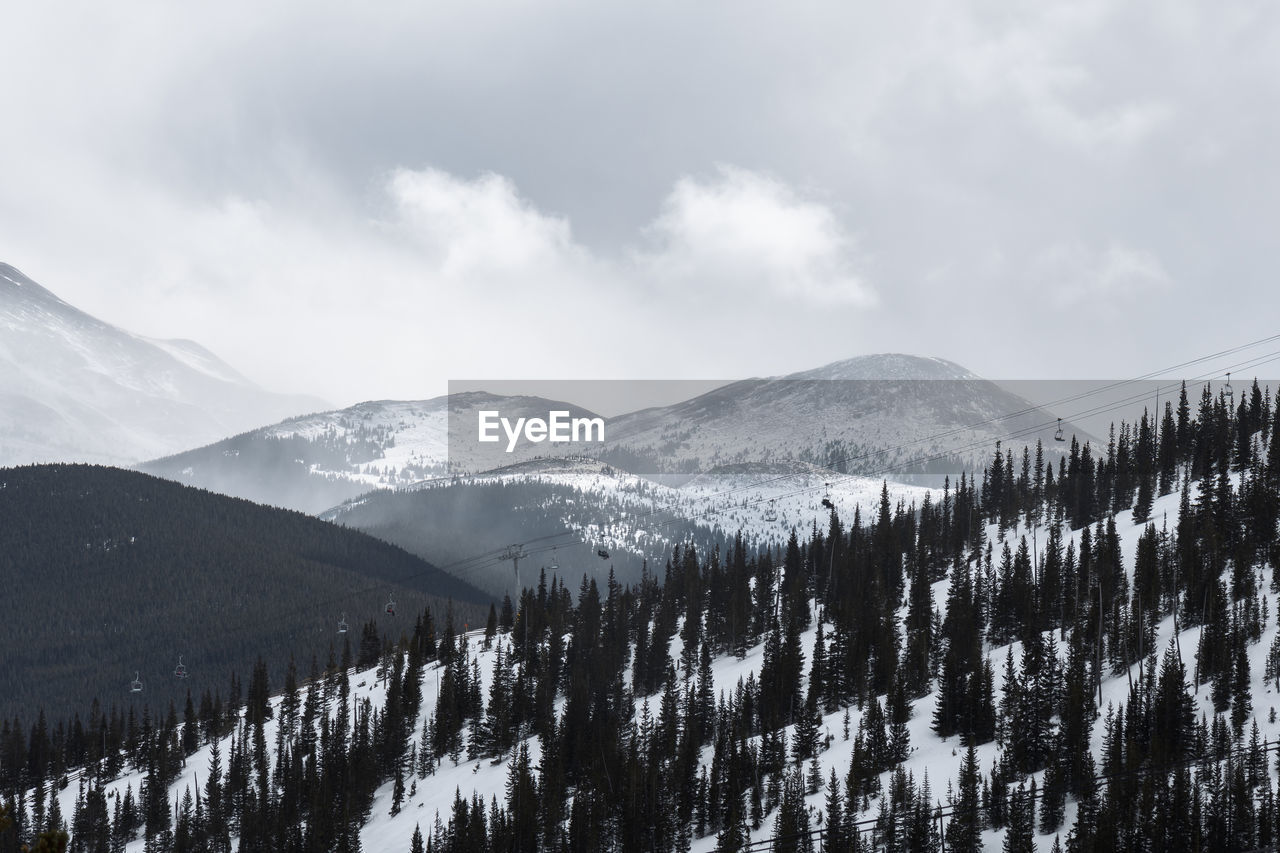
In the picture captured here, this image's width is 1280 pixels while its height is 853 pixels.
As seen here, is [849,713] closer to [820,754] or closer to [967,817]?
[820,754]

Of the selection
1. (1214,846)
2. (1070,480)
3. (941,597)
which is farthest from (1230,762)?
(1070,480)

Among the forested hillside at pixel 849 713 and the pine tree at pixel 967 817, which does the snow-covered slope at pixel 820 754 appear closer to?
the forested hillside at pixel 849 713

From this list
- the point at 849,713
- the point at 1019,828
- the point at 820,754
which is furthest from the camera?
the point at 849,713

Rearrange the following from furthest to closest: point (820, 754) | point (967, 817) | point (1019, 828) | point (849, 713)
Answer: point (849, 713) → point (820, 754) → point (967, 817) → point (1019, 828)

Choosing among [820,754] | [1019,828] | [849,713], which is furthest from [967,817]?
[849,713]

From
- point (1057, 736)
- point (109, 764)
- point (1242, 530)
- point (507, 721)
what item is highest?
point (1242, 530)

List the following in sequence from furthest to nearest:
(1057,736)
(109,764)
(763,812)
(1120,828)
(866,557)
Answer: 1. (109,764)
2. (866,557)
3. (763,812)
4. (1057,736)
5. (1120,828)

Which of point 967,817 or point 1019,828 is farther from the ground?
point 1019,828

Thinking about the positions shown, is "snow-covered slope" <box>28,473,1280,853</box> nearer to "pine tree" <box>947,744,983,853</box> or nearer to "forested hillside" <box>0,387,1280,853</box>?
"forested hillside" <box>0,387,1280,853</box>

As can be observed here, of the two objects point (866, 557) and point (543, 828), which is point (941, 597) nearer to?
point (866, 557)
